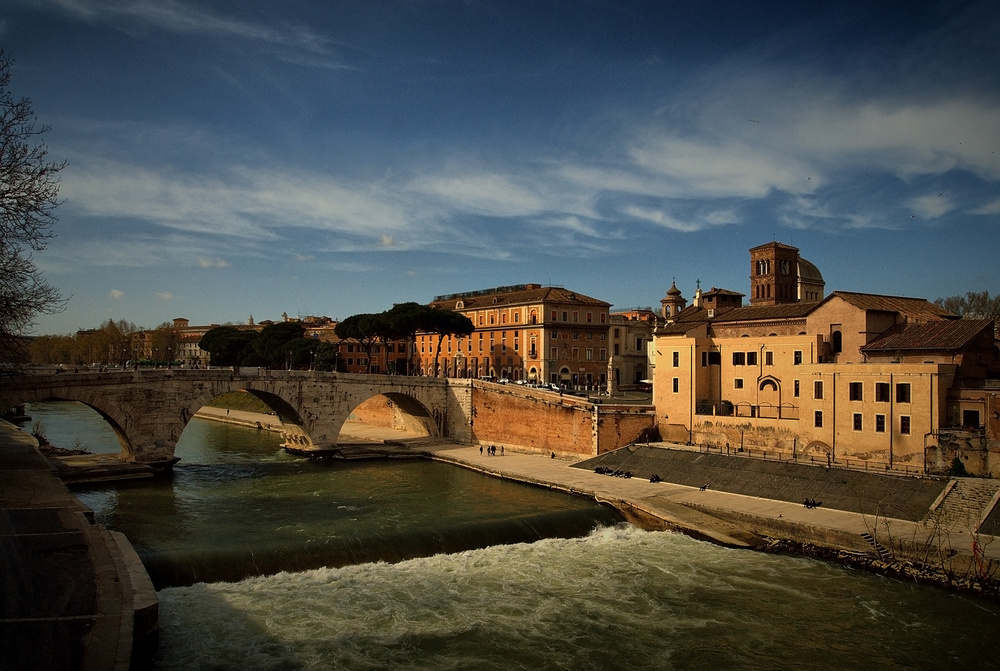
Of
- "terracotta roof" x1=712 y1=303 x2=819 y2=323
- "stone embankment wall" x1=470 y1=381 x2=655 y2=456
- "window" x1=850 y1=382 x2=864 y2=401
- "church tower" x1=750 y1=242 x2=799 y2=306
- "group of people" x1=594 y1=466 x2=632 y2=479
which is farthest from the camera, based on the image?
"church tower" x1=750 y1=242 x2=799 y2=306

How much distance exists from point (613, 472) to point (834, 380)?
10.2m

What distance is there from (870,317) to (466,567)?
2156cm

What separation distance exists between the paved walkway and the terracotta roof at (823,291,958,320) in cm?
1110

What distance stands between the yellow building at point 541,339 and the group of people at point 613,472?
25.9m

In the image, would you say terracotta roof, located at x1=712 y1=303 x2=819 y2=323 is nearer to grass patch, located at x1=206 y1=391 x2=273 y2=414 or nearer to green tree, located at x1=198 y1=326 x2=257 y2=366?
grass patch, located at x1=206 y1=391 x2=273 y2=414

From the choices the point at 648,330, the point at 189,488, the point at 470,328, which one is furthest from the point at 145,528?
the point at 648,330

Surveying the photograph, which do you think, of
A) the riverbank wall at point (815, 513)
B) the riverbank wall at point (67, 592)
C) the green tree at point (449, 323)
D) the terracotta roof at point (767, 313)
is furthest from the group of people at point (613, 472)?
the green tree at point (449, 323)

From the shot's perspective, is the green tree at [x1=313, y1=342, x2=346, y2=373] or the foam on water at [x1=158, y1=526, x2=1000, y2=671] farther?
the green tree at [x1=313, y1=342, x2=346, y2=373]

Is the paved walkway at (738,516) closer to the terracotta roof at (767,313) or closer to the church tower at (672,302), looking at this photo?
the terracotta roof at (767,313)

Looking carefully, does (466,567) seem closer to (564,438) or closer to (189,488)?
(189,488)

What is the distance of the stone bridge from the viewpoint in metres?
30.7

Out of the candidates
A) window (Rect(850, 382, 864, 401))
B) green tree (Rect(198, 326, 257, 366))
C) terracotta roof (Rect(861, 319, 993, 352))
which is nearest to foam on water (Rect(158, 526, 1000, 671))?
window (Rect(850, 382, 864, 401))

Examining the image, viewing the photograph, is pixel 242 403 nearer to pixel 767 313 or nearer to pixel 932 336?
pixel 767 313

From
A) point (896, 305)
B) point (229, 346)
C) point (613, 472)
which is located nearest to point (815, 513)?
point (613, 472)
